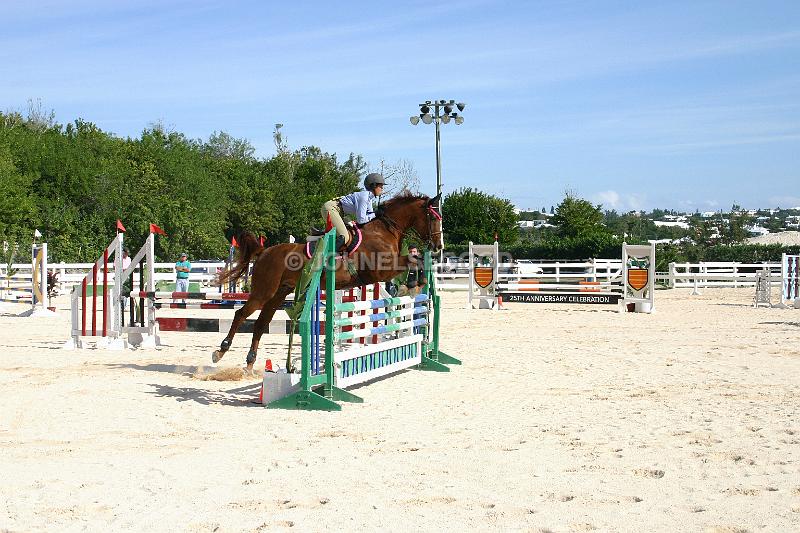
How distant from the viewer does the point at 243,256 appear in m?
9.95

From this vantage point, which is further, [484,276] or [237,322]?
[484,276]

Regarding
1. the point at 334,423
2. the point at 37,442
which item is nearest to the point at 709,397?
the point at 334,423

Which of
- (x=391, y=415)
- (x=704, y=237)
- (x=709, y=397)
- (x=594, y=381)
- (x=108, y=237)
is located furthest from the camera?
(x=704, y=237)

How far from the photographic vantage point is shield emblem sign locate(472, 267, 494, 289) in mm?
21875

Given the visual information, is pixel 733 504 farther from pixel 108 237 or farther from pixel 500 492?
pixel 108 237

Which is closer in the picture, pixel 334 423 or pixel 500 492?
pixel 500 492

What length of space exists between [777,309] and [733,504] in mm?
19475

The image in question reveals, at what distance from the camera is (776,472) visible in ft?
16.8

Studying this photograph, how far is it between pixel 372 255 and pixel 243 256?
1.85m

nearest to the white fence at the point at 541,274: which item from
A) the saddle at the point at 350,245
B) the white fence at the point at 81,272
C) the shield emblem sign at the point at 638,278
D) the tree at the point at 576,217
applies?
the white fence at the point at 81,272

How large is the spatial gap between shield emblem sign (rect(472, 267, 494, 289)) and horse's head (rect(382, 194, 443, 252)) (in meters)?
12.6

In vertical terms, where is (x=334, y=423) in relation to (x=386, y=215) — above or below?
below

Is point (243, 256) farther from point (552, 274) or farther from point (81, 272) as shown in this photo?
point (81, 272)

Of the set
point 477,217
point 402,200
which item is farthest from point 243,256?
point 477,217
